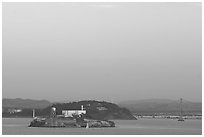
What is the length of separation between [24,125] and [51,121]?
→ 1.50 feet

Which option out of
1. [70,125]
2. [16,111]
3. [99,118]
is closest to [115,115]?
[99,118]

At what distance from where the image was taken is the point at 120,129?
7648 millimetres

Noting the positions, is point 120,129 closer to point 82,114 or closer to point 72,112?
point 82,114

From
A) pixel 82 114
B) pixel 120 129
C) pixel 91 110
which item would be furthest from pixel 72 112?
pixel 120 129

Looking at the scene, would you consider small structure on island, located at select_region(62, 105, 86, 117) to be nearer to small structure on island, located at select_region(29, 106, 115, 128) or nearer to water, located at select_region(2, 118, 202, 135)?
small structure on island, located at select_region(29, 106, 115, 128)

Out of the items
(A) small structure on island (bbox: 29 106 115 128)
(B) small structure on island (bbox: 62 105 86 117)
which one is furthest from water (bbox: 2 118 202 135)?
(B) small structure on island (bbox: 62 105 86 117)

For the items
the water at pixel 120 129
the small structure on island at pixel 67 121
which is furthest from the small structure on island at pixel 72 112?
the water at pixel 120 129

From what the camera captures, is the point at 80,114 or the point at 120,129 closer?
the point at 80,114

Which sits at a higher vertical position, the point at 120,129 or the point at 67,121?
the point at 67,121

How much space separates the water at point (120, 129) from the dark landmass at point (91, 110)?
0.33 feet

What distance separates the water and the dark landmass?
10 centimetres

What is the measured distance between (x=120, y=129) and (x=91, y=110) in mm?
678

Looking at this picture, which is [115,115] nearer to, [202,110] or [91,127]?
[91,127]

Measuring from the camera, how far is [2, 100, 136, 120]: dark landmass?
699 cm
